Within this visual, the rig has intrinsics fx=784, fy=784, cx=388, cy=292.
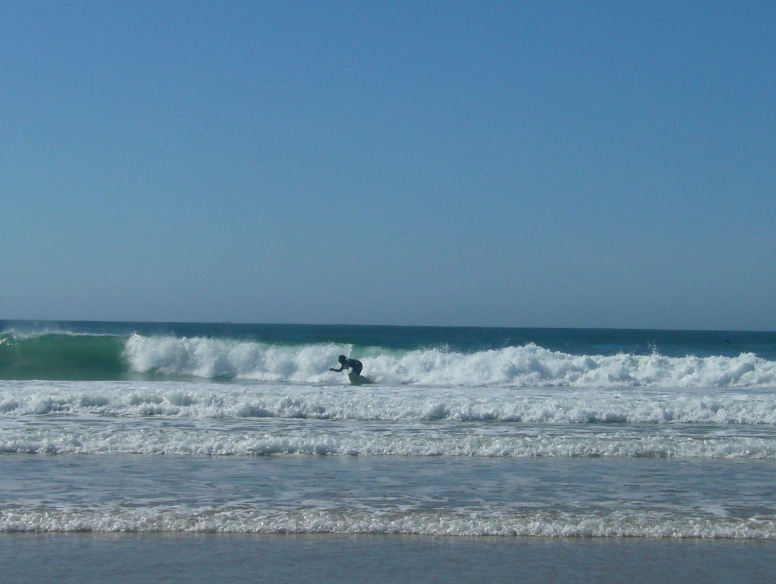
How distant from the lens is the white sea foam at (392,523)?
7.24 m

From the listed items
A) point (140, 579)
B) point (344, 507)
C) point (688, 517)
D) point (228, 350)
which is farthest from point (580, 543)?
point (228, 350)

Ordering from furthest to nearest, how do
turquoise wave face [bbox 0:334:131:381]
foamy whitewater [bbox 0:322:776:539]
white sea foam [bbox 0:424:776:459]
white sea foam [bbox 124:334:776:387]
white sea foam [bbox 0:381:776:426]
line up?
turquoise wave face [bbox 0:334:131:381], white sea foam [bbox 124:334:776:387], white sea foam [bbox 0:381:776:426], white sea foam [bbox 0:424:776:459], foamy whitewater [bbox 0:322:776:539]

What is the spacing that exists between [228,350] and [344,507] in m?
22.2

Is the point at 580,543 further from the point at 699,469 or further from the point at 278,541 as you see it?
the point at 699,469

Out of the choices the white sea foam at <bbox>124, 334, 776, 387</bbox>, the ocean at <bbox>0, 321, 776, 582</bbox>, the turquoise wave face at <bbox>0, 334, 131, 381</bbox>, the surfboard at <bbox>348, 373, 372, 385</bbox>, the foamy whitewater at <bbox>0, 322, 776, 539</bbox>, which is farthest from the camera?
the turquoise wave face at <bbox>0, 334, 131, 381</bbox>

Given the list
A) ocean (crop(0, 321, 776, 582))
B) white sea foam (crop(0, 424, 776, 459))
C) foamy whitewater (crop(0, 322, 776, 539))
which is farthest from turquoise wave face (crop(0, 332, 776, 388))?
white sea foam (crop(0, 424, 776, 459))

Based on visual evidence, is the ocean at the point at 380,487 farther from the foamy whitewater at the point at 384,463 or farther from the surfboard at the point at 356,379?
the surfboard at the point at 356,379

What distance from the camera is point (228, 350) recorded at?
29484 millimetres

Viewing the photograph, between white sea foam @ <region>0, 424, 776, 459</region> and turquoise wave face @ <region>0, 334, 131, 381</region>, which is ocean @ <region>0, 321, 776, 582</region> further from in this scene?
turquoise wave face @ <region>0, 334, 131, 381</region>

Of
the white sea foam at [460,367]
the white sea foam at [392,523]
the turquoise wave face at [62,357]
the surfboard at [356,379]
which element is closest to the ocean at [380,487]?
the white sea foam at [392,523]

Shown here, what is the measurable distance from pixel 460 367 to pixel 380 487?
Answer: 729 inches

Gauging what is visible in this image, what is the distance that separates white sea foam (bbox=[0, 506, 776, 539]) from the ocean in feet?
0.08

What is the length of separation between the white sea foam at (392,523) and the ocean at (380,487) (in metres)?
0.03

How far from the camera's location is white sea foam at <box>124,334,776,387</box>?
1011 inches
